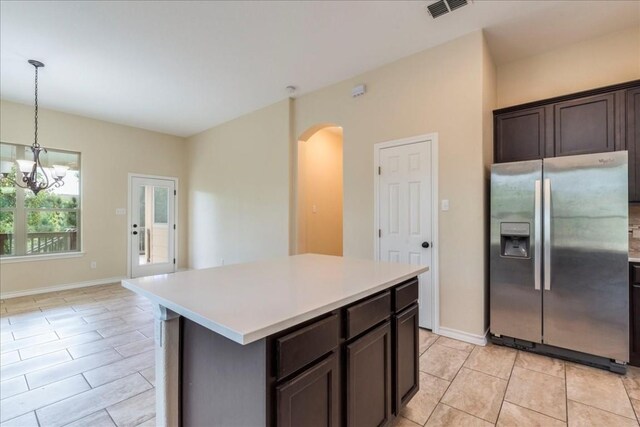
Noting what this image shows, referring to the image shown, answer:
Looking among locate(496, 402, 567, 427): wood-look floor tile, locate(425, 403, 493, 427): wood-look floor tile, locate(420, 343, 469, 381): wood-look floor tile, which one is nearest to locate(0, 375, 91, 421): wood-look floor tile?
locate(425, 403, 493, 427): wood-look floor tile

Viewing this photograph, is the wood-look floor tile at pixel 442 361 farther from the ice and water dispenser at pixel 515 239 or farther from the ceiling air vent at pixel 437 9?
the ceiling air vent at pixel 437 9

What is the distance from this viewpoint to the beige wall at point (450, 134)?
9.38 ft

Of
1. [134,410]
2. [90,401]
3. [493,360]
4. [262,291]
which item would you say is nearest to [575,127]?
[493,360]

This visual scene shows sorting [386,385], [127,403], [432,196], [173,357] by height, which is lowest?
[127,403]

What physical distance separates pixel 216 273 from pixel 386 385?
113 centimetres

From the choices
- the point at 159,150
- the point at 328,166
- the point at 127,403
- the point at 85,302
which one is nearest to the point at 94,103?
the point at 159,150

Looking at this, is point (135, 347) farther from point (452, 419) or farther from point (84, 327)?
point (452, 419)

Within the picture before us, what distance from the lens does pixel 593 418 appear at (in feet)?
5.95

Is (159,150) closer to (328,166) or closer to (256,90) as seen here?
(256,90)

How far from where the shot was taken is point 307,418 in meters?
1.11

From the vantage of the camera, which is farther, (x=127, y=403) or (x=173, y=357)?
(x=127, y=403)

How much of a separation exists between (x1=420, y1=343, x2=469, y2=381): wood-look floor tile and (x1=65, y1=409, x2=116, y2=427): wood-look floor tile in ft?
7.23

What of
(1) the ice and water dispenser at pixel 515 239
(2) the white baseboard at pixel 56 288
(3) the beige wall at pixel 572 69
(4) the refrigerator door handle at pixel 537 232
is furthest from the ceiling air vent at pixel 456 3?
(2) the white baseboard at pixel 56 288

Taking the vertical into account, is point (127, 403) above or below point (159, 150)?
below
